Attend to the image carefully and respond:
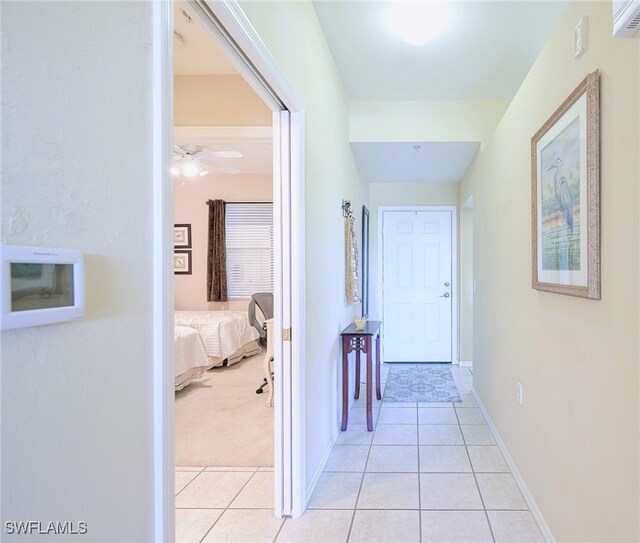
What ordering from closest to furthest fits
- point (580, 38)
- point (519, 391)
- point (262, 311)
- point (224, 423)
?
point (580, 38) < point (519, 391) < point (224, 423) < point (262, 311)

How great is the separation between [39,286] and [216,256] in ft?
18.1

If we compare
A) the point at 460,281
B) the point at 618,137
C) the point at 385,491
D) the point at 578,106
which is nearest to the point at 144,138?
the point at 618,137

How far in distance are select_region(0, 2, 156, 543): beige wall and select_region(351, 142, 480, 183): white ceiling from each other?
296 centimetres

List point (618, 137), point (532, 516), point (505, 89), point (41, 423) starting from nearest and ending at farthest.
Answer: point (41, 423) → point (618, 137) → point (532, 516) → point (505, 89)

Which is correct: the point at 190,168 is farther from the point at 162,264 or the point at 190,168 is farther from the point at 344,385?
the point at 162,264

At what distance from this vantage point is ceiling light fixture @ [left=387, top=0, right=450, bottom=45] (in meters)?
2.12

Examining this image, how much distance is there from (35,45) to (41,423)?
59 centimetres

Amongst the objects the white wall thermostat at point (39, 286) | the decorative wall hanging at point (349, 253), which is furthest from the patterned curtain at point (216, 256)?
the white wall thermostat at point (39, 286)

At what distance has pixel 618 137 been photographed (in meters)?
1.17

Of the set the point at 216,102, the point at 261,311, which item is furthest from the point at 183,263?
the point at 216,102

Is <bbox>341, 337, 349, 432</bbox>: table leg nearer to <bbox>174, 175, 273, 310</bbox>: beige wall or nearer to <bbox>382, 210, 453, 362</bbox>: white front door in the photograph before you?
<bbox>382, 210, 453, 362</bbox>: white front door

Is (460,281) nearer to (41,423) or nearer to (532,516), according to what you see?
(532,516)

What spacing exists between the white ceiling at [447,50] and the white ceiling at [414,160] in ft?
1.35

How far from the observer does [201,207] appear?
6.10 m
